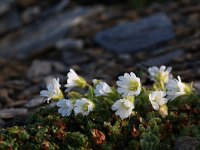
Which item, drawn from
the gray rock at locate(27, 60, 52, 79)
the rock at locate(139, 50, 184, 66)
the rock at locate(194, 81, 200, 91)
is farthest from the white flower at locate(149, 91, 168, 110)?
the gray rock at locate(27, 60, 52, 79)

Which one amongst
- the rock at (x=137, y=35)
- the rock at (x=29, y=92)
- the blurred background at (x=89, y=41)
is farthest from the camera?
the rock at (x=137, y=35)

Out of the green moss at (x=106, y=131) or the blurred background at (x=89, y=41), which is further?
the blurred background at (x=89, y=41)

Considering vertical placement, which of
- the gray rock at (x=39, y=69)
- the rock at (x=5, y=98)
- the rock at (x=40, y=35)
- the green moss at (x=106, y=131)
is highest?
the rock at (x=40, y=35)

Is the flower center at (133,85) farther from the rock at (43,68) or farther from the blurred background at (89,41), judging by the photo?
the rock at (43,68)

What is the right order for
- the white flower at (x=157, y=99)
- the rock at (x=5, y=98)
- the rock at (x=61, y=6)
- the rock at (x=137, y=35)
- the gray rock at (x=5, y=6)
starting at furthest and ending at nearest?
the gray rock at (x=5, y=6) < the rock at (x=61, y=6) < the rock at (x=137, y=35) < the rock at (x=5, y=98) < the white flower at (x=157, y=99)

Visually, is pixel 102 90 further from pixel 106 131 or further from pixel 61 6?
pixel 61 6

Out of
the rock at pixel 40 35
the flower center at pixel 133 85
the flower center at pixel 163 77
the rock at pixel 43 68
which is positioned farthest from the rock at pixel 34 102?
the rock at pixel 40 35

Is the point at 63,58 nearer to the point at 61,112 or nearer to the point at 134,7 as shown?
the point at 134,7
